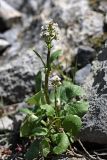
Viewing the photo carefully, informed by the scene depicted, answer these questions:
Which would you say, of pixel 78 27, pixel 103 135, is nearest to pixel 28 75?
pixel 78 27

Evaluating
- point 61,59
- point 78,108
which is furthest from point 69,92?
point 61,59

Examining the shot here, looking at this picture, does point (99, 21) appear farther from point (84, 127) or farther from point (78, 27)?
point (84, 127)

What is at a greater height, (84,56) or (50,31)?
(84,56)

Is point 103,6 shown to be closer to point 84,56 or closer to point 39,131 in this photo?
point 84,56

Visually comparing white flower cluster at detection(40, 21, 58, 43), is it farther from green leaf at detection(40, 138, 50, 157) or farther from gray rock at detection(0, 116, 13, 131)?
gray rock at detection(0, 116, 13, 131)

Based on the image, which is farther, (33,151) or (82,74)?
(82,74)

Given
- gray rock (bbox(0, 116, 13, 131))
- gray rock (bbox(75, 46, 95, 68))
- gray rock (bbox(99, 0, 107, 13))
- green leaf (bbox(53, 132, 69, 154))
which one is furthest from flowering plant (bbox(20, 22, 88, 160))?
gray rock (bbox(99, 0, 107, 13))
